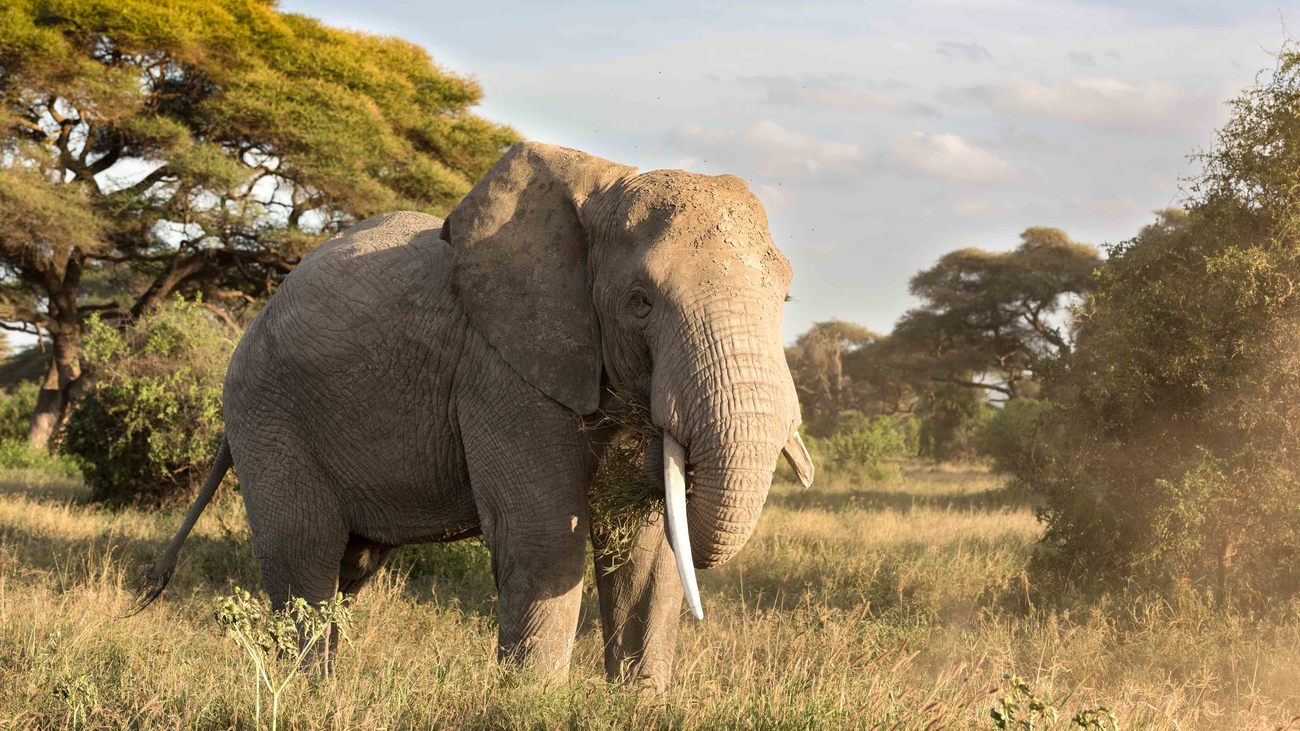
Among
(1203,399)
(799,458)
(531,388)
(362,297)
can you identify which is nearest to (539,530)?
(531,388)

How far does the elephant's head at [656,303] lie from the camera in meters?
4.52

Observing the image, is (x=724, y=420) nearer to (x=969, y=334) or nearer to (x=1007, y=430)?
(x=1007, y=430)

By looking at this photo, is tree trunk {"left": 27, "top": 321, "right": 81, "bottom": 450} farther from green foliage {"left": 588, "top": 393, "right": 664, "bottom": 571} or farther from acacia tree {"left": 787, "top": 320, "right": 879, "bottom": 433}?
green foliage {"left": 588, "top": 393, "right": 664, "bottom": 571}

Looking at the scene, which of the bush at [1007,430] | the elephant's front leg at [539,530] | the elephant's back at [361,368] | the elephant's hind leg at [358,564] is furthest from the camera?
the bush at [1007,430]

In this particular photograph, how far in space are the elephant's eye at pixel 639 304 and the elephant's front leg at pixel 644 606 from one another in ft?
3.61

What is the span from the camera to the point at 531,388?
17.3 feet

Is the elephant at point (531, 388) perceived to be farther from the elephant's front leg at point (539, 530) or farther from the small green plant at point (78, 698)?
the small green plant at point (78, 698)

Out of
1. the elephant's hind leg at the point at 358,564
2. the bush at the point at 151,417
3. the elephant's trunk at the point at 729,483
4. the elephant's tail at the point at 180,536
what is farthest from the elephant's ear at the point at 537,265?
the bush at the point at 151,417

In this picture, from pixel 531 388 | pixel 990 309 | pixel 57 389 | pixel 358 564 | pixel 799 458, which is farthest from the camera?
pixel 990 309

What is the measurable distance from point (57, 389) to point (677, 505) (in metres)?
23.5

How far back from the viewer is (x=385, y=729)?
4051 mm

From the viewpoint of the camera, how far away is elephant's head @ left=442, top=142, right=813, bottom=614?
4.52m

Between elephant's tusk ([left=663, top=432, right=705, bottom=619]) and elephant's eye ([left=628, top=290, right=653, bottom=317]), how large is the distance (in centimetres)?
51

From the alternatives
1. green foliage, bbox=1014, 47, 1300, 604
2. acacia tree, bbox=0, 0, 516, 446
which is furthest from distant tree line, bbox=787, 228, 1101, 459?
green foliage, bbox=1014, 47, 1300, 604
